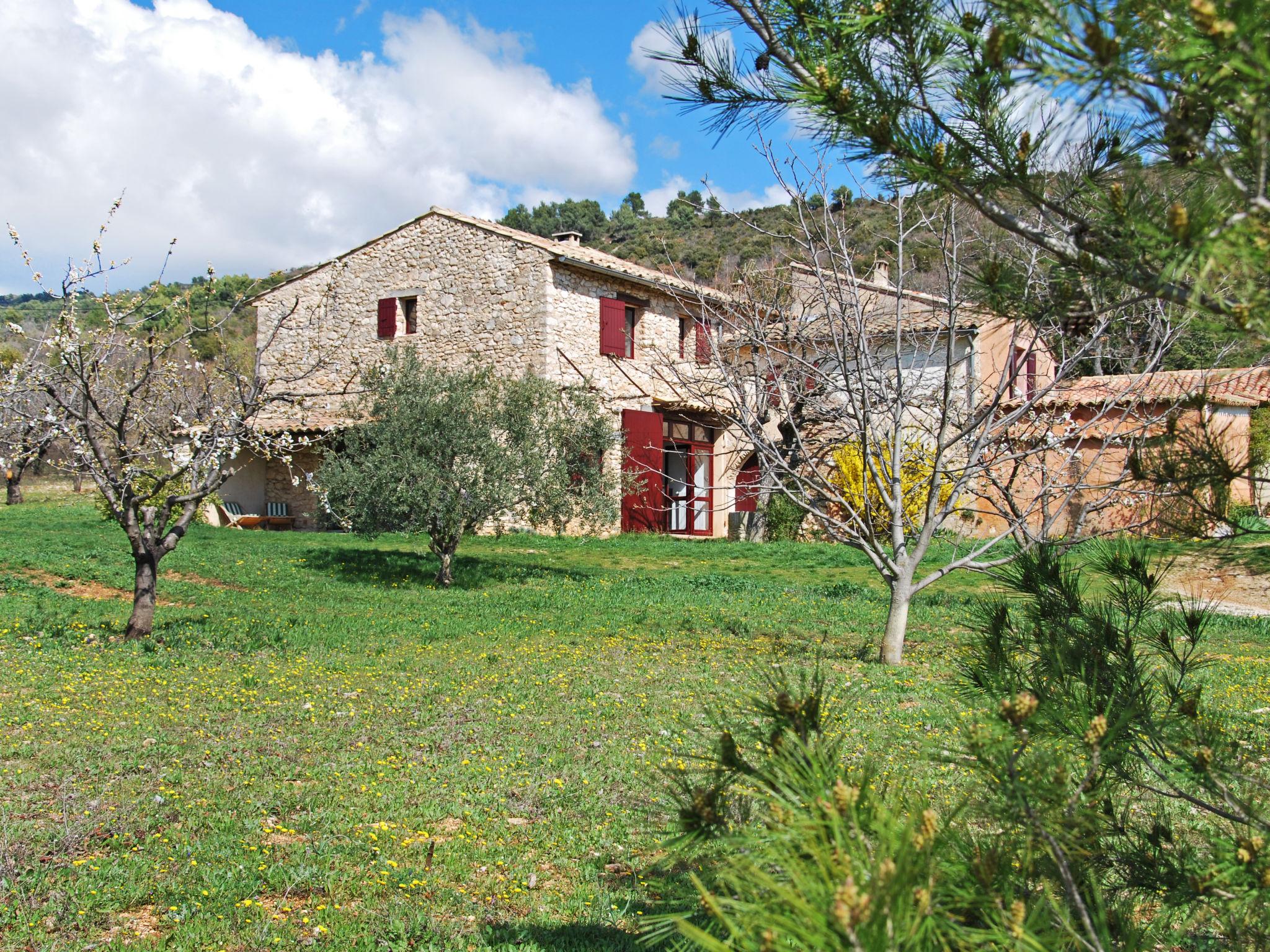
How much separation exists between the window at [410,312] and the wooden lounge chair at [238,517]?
648cm

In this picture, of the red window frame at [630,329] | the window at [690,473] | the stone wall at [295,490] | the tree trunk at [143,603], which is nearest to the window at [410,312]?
the stone wall at [295,490]

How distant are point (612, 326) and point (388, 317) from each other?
5.80 m

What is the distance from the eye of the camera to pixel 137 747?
5676 millimetres

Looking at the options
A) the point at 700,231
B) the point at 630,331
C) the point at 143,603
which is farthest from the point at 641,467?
the point at 700,231

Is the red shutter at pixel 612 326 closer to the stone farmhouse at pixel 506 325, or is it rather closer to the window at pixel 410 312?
the stone farmhouse at pixel 506 325

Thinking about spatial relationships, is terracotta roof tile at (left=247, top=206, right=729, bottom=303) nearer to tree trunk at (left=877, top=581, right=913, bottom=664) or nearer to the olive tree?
the olive tree

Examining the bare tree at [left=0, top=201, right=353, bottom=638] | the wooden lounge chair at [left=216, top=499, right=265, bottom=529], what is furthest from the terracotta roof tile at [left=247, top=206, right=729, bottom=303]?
the bare tree at [left=0, top=201, right=353, bottom=638]

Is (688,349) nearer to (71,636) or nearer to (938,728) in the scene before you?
(71,636)

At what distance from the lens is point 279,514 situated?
26.0 metres

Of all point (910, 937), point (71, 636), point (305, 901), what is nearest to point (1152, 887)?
point (910, 937)

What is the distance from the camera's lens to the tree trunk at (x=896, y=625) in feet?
27.6

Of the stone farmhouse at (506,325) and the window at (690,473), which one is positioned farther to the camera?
the window at (690,473)

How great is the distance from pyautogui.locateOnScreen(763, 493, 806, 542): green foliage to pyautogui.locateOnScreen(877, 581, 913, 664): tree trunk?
12.9 m

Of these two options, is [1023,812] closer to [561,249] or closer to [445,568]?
[445,568]
